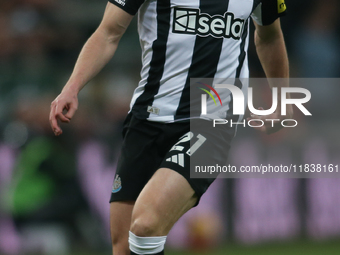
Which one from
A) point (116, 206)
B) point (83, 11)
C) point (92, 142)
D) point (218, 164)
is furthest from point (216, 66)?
point (83, 11)

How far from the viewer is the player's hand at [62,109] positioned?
262 centimetres

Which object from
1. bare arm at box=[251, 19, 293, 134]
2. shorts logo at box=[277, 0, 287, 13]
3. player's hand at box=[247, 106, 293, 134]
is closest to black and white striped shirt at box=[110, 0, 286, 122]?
shorts logo at box=[277, 0, 287, 13]

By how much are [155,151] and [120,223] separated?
1.62 feet

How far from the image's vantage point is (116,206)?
3172 mm

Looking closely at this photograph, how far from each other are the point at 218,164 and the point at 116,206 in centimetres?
68

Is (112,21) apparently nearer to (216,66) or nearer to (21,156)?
(216,66)

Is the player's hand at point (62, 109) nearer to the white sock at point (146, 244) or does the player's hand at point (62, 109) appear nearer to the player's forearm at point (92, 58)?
the player's forearm at point (92, 58)

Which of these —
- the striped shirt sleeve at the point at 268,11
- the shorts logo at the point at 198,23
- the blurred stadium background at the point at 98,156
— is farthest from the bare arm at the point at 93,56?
the blurred stadium background at the point at 98,156

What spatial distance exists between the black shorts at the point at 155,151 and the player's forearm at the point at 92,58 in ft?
1.44

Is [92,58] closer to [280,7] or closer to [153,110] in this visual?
[153,110]

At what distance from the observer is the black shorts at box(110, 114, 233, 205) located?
2.79 m

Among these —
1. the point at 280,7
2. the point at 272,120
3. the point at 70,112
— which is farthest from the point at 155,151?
the point at 280,7

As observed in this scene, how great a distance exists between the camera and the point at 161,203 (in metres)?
2.60

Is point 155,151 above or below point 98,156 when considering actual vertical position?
above
